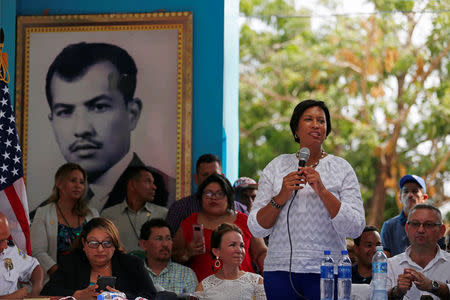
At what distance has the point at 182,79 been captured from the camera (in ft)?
25.8

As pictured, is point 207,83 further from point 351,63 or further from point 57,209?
point 351,63

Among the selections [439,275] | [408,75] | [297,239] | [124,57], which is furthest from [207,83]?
[408,75]

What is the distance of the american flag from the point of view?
6.27 meters

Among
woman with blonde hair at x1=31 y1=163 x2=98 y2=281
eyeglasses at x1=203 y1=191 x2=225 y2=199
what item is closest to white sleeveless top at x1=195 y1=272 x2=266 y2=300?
eyeglasses at x1=203 y1=191 x2=225 y2=199

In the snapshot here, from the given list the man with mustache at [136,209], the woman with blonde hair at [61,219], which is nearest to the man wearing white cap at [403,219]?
the man with mustache at [136,209]

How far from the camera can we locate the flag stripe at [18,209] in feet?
20.6

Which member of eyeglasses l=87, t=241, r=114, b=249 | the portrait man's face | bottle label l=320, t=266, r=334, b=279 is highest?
the portrait man's face

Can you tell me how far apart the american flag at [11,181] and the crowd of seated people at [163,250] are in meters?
0.34

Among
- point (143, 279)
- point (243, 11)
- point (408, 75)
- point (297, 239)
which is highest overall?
point (243, 11)

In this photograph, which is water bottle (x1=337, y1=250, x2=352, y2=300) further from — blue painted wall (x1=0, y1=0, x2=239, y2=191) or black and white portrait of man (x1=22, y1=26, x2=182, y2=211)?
black and white portrait of man (x1=22, y1=26, x2=182, y2=211)

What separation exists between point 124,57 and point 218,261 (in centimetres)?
268

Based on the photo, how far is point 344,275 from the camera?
13.6 ft

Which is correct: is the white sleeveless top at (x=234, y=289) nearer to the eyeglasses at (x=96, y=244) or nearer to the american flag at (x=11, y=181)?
the eyeglasses at (x=96, y=244)

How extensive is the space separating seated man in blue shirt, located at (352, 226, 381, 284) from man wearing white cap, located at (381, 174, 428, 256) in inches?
22.3
